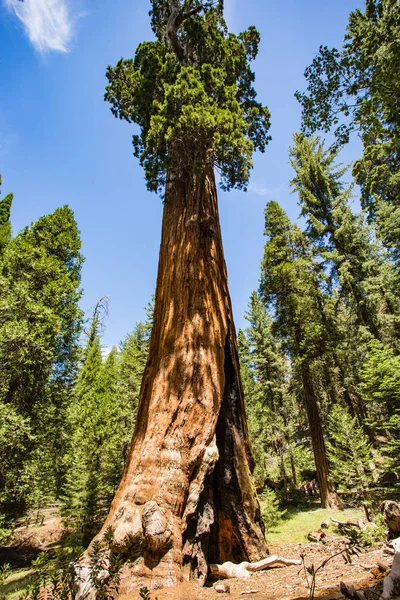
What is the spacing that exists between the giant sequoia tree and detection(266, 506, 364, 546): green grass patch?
498 centimetres

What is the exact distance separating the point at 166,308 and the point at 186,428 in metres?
2.39

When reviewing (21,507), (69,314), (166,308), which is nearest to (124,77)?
Result: (166,308)

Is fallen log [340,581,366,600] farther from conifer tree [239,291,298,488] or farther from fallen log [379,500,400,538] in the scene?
conifer tree [239,291,298,488]

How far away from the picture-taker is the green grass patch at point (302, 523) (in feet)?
30.2

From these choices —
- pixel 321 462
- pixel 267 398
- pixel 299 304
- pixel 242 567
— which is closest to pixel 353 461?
pixel 321 462

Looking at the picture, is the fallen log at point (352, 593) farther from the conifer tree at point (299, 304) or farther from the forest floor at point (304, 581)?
the conifer tree at point (299, 304)

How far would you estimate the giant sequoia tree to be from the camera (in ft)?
13.4

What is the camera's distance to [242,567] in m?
4.70

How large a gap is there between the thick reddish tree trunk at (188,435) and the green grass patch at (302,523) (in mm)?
4507

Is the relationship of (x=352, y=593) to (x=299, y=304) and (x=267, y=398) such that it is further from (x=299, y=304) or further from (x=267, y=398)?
(x=267, y=398)

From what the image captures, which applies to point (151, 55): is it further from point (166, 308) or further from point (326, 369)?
point (326, 369)

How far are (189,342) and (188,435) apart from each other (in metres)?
1.60

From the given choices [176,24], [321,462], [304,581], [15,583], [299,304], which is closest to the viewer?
[304,581]

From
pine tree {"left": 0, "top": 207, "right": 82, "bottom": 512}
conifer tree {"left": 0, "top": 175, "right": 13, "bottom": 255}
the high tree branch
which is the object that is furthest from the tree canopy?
conifer tree {"left": 0, "top": 175, "right": 13, "bottom": 255}
